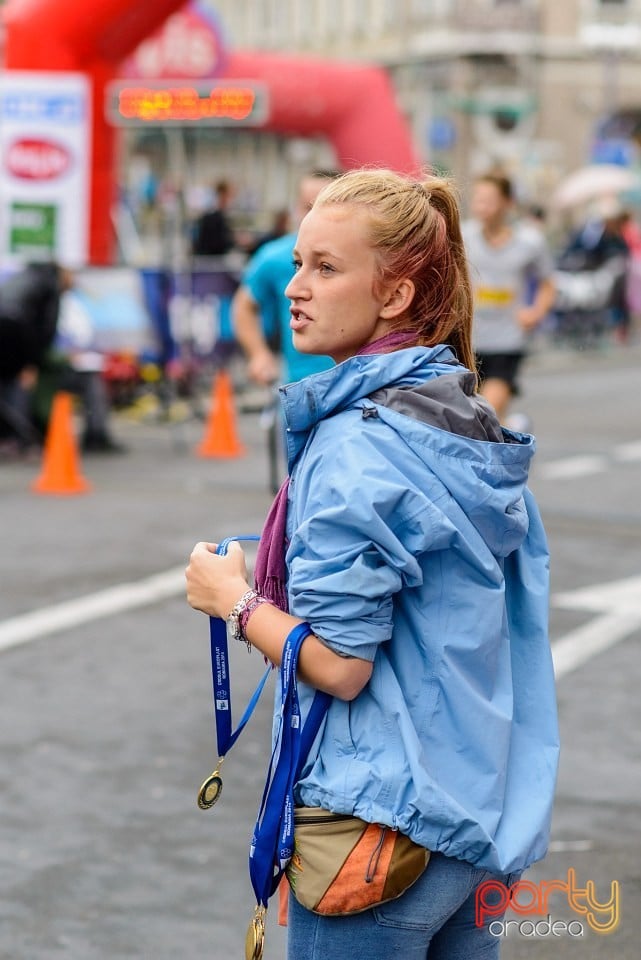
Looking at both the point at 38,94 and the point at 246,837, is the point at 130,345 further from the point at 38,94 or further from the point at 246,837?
the point at 246,837

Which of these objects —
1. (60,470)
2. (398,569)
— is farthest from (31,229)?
(398,569)

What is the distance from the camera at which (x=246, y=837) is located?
4887 mm

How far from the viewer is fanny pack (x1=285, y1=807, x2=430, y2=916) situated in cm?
228

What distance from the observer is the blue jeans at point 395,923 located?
91.7 inches

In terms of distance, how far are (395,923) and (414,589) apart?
473 mm

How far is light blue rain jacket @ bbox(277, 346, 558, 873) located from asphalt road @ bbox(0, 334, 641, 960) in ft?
6.20

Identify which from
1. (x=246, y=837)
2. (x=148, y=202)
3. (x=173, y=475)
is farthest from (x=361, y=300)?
(x=148, y=202)

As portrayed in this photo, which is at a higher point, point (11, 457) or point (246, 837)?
point (246, 837)

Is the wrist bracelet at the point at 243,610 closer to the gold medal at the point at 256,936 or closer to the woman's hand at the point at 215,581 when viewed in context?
the woman's hand at the point at 215,581

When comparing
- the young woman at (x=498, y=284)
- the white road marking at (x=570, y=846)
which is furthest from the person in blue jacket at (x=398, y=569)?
the young woman at (x=498, y=284)

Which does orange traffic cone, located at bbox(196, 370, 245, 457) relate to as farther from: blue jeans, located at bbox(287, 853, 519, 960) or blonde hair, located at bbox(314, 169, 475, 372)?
blue jeans, located at bbox(287, 853, 519, 960)

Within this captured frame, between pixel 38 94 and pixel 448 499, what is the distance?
14116mm

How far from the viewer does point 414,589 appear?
91.9 inches

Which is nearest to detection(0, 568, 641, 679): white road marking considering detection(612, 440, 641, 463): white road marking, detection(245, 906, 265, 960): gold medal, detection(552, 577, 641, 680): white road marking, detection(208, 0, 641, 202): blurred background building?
detection(552, 577, 641, 680): white road marking
